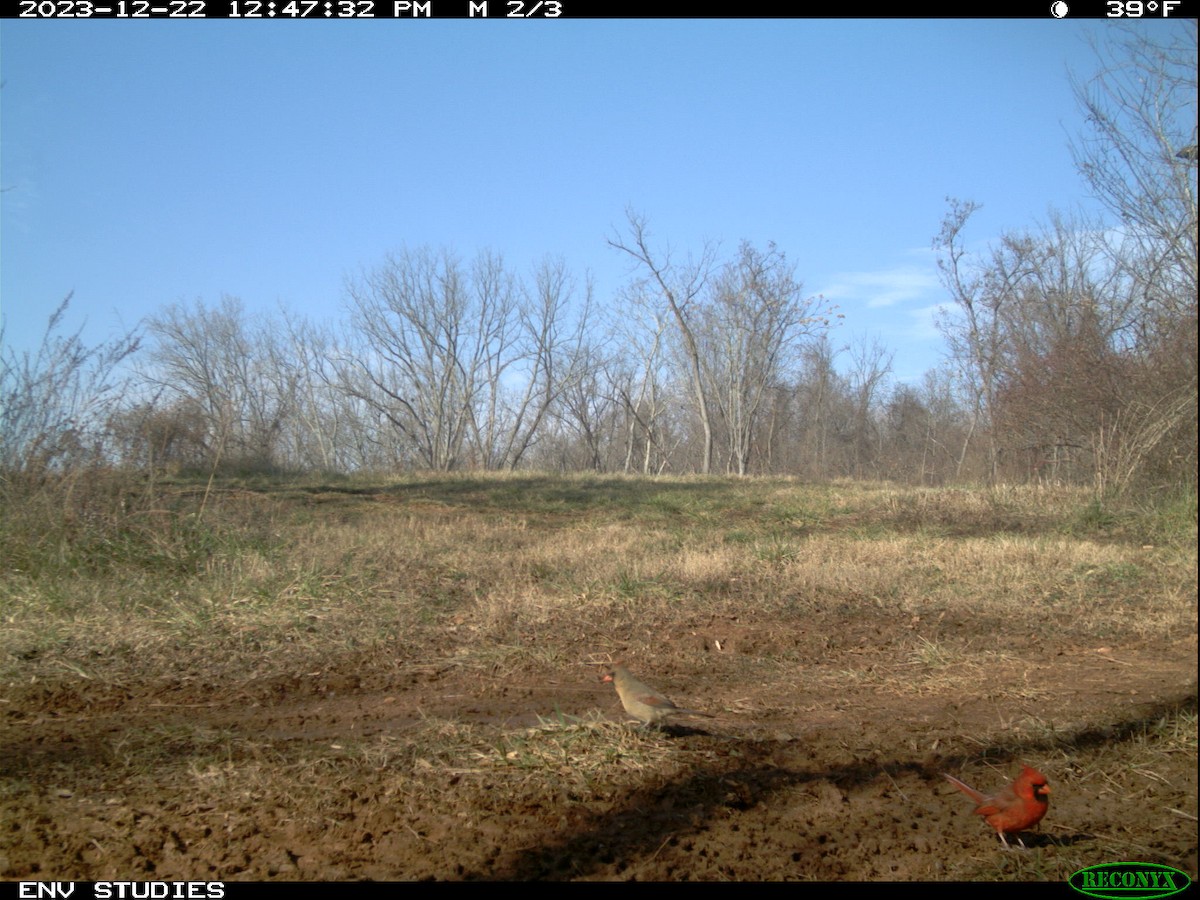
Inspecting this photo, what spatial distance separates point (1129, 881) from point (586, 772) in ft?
5.88

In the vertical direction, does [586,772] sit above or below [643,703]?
below

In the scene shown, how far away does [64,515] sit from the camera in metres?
6.61

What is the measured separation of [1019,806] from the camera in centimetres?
257

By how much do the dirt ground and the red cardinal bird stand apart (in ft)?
0.36

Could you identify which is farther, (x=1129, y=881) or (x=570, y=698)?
(x=570, y=698)

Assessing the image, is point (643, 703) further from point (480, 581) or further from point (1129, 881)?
point (480, 581)

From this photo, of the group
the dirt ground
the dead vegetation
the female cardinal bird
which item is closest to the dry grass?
the dead vegetation

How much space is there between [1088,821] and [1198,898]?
0.52 metres

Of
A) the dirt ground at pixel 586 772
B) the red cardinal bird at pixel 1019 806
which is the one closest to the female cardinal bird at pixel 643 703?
the dirt ground at pixel 586 772

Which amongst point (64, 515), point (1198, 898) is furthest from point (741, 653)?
point (64, 515)

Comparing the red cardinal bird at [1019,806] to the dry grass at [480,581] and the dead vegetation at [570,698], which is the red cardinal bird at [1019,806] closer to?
the dead vegetation at [570,698]

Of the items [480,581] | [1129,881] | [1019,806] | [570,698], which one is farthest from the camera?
[480,581]

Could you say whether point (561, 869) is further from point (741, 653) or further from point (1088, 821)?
point (741, 653)

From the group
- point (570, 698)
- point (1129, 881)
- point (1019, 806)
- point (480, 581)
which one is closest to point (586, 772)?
point (570, 698)
